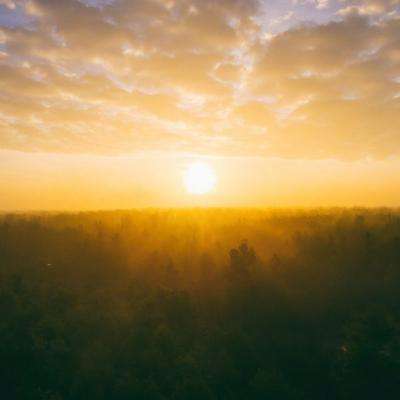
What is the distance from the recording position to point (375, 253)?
19.1 m

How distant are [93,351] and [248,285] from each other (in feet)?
23.2

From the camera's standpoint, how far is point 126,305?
1588 centimetres

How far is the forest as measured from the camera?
11.1 meters

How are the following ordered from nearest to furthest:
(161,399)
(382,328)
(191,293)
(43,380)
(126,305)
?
(161,399)
(43,380)
(382,328)
(126,305)
(191,293)

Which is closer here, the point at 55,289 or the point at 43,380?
the point at 43,380

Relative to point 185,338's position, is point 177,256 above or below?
above

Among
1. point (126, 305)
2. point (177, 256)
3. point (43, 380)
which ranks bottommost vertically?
point (43, 380)

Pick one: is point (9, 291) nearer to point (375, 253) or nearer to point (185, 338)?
point (185, 338)

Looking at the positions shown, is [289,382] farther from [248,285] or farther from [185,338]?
[248,285]

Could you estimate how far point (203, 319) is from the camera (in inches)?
597

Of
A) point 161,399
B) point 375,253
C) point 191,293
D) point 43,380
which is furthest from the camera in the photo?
point 375,253

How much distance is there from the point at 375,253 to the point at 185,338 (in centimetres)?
1091

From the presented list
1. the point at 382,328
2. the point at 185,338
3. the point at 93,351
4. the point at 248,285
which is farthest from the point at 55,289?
the point at 382,328

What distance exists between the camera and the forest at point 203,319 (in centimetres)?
1110
